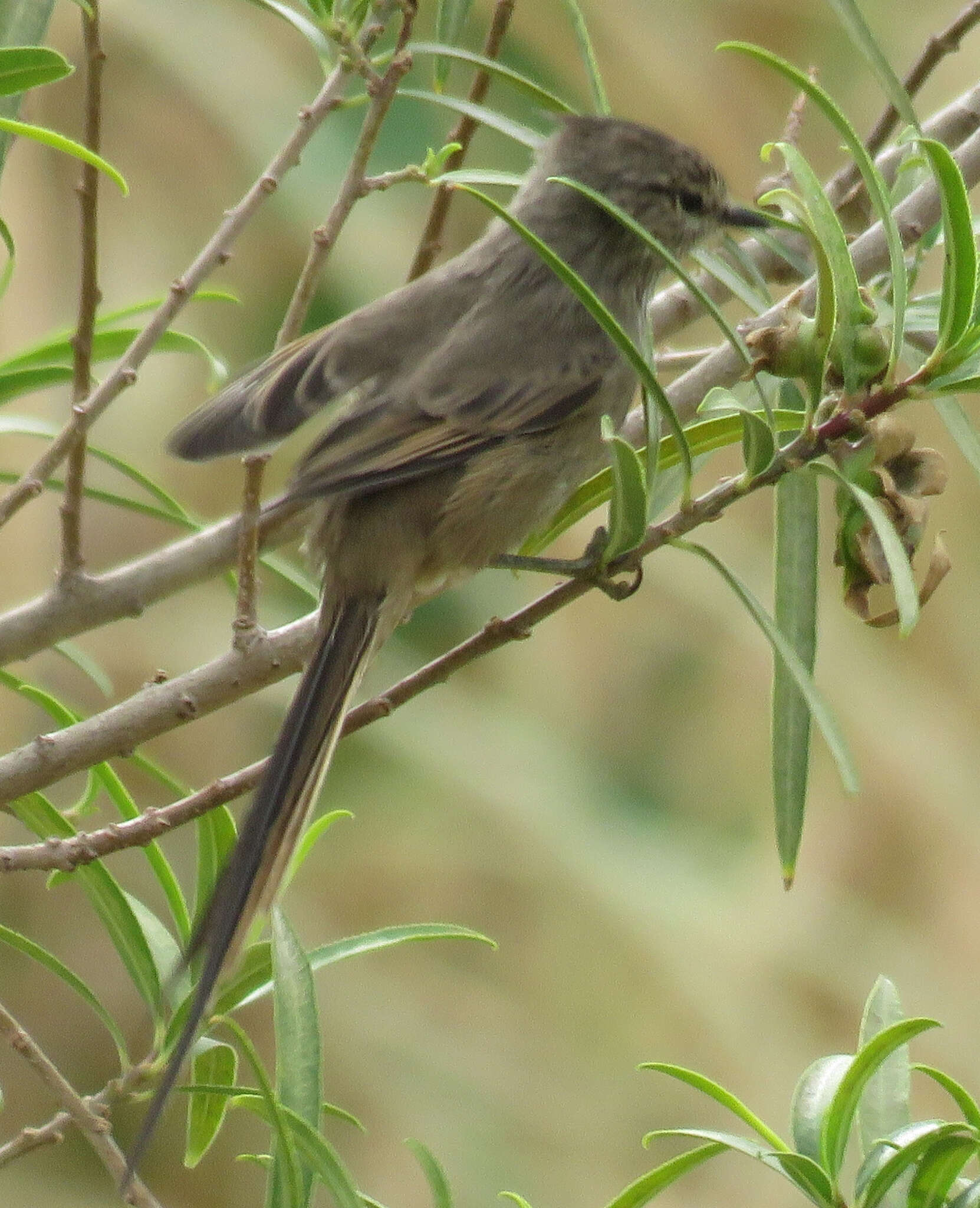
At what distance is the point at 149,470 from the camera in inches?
176

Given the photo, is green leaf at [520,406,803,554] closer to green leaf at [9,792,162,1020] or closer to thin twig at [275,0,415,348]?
thin twig at [275,0,415,348]

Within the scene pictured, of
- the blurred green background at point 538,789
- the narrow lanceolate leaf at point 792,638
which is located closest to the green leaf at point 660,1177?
the narrow lanceolate leaf at point 792,638

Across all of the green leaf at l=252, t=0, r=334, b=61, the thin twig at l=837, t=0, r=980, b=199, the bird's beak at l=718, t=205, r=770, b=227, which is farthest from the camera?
the bird's beak at l=718, t=205, r=770, b=227

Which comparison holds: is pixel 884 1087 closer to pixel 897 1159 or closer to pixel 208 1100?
pixel 897 1159

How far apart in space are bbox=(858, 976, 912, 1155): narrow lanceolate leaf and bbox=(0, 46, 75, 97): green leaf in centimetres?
113

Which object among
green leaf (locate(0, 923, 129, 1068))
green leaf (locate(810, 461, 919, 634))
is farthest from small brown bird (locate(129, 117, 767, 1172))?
green leaf (locate(810, 461, 919, 634))

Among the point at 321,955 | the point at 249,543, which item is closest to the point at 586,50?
the point at 249,543

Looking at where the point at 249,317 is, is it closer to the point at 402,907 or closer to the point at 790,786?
the point at 402,907

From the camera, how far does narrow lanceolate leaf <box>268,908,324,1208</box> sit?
1316 mm

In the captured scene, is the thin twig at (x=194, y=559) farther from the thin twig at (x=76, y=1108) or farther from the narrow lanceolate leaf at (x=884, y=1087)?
the narrow lanceolate leaf at (x=884, y=1087)

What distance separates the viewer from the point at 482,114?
1.66 metres

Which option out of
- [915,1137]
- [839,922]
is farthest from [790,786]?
[839,922]

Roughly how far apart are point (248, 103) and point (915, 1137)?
13.6 ft

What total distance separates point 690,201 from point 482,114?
62cm
